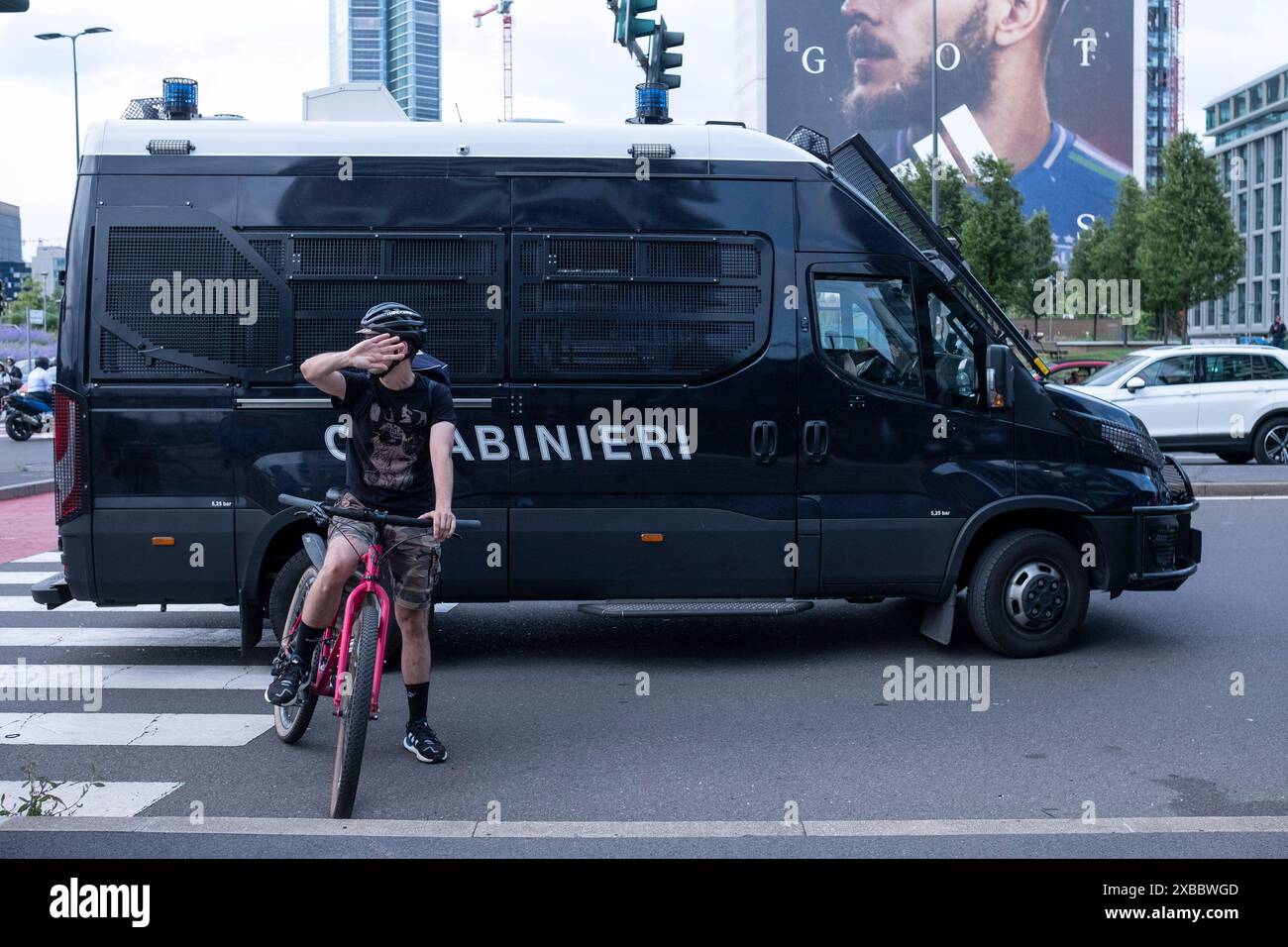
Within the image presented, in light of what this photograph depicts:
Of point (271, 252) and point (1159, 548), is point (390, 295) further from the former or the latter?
point (1159, 548)

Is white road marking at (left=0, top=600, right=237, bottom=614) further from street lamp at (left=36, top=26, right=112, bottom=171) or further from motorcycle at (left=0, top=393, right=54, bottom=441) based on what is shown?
street lamp at (left=36, top=26, right=112, bottom=171)

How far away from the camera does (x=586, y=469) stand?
7.34m

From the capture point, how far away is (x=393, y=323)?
5.38 metres

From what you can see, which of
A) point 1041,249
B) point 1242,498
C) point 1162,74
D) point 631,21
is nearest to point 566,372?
point 631,21

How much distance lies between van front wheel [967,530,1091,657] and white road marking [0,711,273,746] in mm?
3758

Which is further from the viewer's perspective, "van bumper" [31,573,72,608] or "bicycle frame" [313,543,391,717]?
"van bumper" [31,573,72,608]

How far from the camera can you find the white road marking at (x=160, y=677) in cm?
730

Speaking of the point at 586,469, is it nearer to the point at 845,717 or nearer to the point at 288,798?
the point at 845,717

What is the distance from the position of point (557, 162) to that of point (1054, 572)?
3.45 meters

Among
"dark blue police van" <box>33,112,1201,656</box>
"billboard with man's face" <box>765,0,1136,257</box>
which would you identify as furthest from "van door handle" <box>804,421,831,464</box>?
"billboard with man's face" <box>765,0,1136,257</box>

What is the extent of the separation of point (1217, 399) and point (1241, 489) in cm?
350

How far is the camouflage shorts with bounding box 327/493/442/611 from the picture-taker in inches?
218

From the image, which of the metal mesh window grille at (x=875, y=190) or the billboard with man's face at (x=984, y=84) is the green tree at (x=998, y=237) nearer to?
the metal mesh window grille at (x=875, y=190)

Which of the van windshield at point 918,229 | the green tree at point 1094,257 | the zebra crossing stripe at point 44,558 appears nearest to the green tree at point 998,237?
the green tree at point 1094,257
